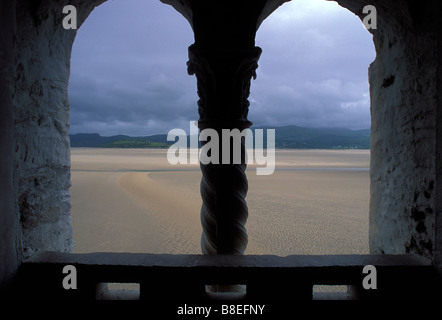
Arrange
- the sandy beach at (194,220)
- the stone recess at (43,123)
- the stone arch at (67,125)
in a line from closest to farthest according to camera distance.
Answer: the stone arch at (67,125) → the stone recess at (43,123) → the sandy beach at (194,220)

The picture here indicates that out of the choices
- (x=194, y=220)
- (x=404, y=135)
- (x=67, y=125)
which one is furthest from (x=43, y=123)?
(x=194, y=220)

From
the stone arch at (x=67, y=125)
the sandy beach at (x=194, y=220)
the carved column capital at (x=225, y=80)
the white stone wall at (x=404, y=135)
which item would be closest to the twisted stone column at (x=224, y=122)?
the carved column capital at (x=225, y=80)

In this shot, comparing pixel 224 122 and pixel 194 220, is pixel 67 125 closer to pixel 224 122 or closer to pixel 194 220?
pixel 224 122

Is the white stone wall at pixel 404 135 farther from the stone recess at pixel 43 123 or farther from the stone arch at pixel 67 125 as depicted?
the stone recess at pixel 43 123

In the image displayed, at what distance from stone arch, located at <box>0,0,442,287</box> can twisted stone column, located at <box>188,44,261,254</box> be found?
59cm

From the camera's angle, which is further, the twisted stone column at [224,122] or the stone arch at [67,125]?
the twisted stone column at [224,122]

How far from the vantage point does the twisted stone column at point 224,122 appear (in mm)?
1400

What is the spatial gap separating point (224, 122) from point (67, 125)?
42.9 inches

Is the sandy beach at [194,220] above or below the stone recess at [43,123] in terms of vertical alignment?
below

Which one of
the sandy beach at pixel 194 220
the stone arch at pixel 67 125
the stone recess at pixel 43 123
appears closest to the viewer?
the stone arch at pixel 67 125

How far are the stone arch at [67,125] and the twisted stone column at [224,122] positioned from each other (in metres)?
0.59

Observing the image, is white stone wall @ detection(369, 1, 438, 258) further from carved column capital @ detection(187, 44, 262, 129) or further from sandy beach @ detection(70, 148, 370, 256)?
sandy beach @ detection(70, 148, 370, 256)
